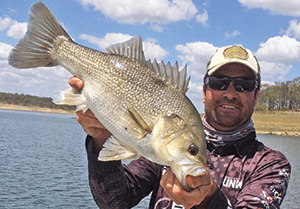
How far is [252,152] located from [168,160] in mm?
1585

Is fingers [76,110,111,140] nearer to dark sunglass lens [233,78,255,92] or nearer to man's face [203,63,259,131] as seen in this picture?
man's face [203,63,259,131]

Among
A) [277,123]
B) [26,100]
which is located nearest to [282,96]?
[277,123]

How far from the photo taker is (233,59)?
3.53 m

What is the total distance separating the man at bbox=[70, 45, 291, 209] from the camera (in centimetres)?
289

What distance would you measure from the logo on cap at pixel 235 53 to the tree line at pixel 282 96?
113 metres

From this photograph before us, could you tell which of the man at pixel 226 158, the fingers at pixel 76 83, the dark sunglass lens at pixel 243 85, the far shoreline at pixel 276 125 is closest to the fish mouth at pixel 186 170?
the man at pixel 226 158

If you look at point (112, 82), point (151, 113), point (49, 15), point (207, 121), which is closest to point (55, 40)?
point (49, 15)

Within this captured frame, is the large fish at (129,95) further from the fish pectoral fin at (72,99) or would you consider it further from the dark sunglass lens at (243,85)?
the dark sunglass lens at (243,85)

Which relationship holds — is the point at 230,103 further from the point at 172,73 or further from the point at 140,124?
the point at 140,124

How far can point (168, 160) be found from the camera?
222 centimetres

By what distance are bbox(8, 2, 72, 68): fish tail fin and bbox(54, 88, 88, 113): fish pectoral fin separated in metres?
0.44

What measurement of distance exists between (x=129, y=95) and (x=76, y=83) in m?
0.56

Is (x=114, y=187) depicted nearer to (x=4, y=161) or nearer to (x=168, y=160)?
(x=168, y=160)

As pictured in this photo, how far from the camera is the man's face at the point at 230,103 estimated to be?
11.6 ft
